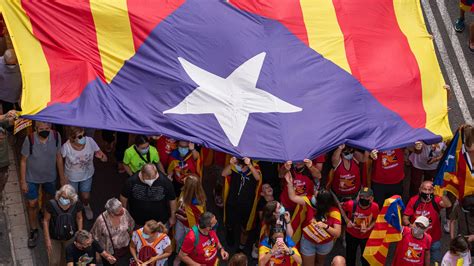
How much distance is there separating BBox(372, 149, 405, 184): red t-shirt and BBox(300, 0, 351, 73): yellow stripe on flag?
1203 mm

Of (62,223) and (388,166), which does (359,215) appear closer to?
(388,166)

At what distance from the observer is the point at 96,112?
12180 mm

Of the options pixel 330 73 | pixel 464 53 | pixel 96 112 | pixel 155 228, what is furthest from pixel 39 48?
pixel 464 53

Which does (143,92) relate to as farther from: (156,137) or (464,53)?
(464,53)

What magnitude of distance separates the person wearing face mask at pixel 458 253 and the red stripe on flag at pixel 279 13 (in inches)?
134

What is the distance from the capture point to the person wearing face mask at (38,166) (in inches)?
483

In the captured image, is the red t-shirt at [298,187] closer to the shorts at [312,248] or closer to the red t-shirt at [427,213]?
the shorts at [312,248]

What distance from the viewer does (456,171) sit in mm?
12742

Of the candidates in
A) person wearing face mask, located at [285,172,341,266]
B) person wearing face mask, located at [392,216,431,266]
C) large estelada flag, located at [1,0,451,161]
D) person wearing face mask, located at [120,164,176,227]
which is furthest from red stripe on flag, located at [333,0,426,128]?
person wearing face mask, located at [120,164,176,227]

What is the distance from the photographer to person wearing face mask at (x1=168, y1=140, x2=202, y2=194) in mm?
12547

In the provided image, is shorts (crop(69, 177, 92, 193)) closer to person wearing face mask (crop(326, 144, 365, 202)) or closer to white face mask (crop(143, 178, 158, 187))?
white face mask (crop(143, 178, 158, 187))

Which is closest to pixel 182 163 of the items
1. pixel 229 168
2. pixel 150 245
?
pixel 229 168

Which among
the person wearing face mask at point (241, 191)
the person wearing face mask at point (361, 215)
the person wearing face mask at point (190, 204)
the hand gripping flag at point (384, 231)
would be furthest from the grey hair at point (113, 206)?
the hand gripping flag at point (384, 231)

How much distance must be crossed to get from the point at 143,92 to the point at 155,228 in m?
1.94
